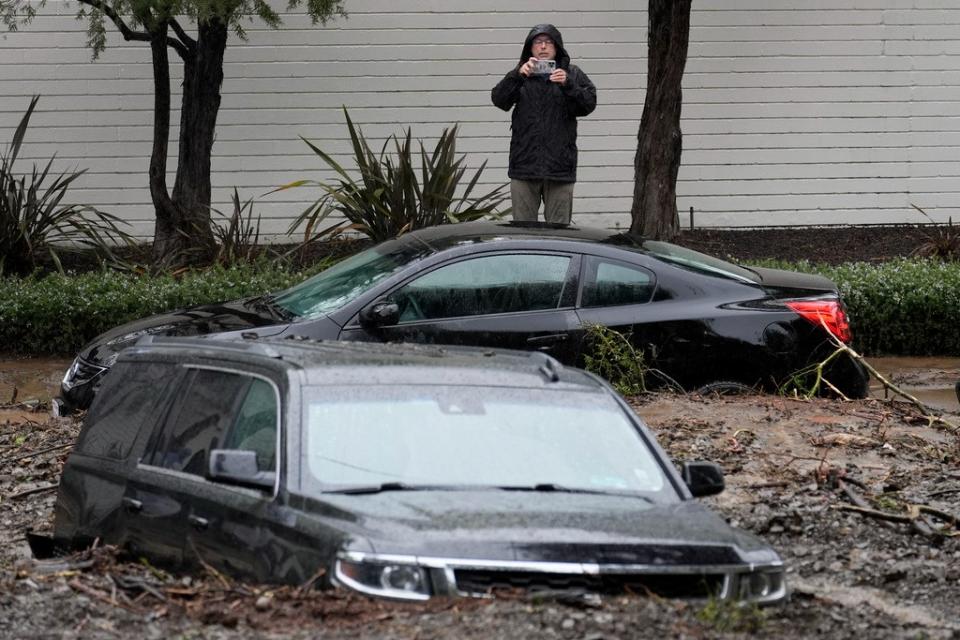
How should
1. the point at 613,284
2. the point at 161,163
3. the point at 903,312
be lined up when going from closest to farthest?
the point at 613,284, the point at 903,312, the point at 161,163

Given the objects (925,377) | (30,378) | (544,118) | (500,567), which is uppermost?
(544,118)

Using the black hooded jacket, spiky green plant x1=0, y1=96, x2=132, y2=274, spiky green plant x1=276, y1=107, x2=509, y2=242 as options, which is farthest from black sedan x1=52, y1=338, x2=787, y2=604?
spiky green plant x1=0, y1=96, x2=132, y2=274

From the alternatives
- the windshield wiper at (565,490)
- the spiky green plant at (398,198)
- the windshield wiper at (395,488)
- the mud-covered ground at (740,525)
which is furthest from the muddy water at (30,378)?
the windshield wiper at (565,490)

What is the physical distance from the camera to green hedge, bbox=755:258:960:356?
42.0 ft

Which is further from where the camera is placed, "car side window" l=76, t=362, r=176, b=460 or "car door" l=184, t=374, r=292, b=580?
"car side window" l=76, t=362, r=176, b=460

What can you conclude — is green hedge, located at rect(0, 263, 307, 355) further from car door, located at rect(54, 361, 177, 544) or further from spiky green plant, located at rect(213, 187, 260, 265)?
car door, located at rect(54, 361, 177, 544)

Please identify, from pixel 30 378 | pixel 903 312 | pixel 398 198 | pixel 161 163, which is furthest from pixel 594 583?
pixel 161 163

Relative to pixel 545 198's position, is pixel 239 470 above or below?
below

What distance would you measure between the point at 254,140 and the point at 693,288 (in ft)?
27.4

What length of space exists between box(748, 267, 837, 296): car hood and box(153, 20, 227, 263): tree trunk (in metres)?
6.56

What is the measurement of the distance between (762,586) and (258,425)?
184 centimetres

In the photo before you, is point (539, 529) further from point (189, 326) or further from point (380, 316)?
point (189, 326)

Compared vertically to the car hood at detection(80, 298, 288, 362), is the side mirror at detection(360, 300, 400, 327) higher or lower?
higher

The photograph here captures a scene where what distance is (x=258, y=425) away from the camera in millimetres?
5293
